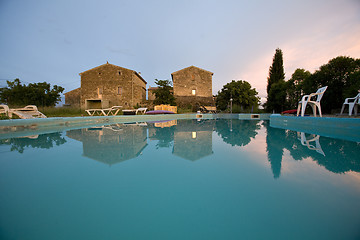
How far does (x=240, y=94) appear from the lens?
17078mm

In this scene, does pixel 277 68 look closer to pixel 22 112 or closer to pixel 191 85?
pixel 191 85

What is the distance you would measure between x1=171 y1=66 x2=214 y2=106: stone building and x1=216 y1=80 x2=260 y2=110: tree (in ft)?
13.3

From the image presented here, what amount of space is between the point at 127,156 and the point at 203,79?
21.3m

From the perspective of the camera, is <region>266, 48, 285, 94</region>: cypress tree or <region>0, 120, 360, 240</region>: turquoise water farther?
<region>266, 48, 285, 94</region>: cypress tree

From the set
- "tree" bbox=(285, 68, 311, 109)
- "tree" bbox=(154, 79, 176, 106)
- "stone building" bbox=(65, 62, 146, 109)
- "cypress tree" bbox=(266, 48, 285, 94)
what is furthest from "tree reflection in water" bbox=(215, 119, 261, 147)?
"cypress tree" bbox=(266, 48, 285, 94)

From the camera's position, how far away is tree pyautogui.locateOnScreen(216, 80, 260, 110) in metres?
17.0

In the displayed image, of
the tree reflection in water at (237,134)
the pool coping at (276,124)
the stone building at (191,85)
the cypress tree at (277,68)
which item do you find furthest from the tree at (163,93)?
the cypress tree at (277,68)

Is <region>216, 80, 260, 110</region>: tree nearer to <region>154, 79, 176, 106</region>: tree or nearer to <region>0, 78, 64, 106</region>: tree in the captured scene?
<region>154, 79, 176, 106</region>: tree

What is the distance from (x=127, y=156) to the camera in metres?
2.14

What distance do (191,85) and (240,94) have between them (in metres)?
7.29
